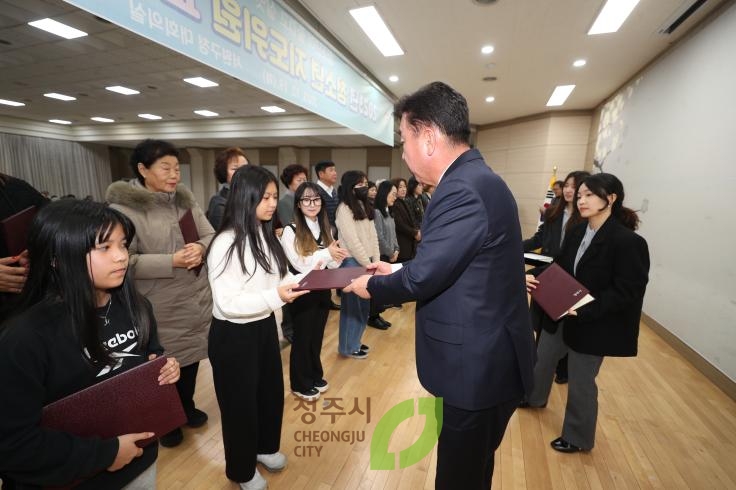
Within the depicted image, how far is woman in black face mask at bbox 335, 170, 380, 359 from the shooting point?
2949 millimetres

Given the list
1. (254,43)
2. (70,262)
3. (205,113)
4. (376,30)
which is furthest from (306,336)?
(205,113)

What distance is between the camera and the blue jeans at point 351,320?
2.93 meters

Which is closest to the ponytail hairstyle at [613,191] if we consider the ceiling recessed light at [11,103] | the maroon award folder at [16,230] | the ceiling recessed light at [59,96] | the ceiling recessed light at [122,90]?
the maroon award folder at [16,230]

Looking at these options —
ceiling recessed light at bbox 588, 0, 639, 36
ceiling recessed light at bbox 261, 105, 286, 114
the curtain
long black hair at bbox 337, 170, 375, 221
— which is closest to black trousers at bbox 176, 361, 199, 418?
long black hair at bbox 337, 170, 375, 221

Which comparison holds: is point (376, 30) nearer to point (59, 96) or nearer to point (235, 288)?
point (235, 288)

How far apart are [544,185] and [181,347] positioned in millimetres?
→ 8475

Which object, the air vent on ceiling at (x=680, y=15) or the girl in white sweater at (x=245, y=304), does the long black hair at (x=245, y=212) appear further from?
Result: the air vent on ceiling at (x=680, y=15)

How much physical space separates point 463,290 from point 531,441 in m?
1.68

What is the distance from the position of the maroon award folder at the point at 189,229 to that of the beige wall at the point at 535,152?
8271mm

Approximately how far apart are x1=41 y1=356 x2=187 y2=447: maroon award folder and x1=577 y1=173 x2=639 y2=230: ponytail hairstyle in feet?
6.79

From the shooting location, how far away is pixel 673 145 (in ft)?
12.8

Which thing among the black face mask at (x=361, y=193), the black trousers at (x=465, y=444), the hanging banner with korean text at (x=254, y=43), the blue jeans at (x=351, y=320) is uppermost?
the hanging banner with korean text at (x=254, y=43)

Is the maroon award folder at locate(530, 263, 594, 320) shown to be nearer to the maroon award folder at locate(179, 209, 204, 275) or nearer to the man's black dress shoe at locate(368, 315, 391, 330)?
the maroon award folder at locate(179, 209, 204, 275)

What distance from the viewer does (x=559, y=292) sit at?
1755 mm
